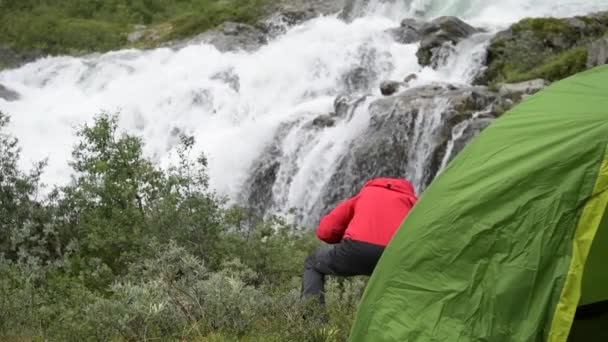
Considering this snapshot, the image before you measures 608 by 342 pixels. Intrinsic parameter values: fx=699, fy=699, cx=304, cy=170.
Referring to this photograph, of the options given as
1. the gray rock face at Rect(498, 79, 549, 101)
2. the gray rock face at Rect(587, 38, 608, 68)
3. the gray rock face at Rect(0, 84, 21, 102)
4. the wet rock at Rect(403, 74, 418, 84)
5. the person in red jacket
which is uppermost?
the person in red jacket

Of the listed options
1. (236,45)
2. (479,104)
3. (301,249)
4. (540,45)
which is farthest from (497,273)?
(236,45)

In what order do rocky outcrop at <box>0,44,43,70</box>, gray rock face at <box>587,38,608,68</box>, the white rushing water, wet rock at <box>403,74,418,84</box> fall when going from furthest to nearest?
rocky outcrop at <box>0,44,43,70</box> → wet rock at <box>403,74,418,84</box> → the white rushing water → gray rock face at <box>587,38,608,68</box>

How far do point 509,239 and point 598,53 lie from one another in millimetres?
12275

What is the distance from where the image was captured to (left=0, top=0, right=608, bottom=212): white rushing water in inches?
663

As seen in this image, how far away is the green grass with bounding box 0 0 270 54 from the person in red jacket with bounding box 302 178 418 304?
90.3 ft

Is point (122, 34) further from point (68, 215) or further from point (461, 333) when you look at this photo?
point (461, 333)

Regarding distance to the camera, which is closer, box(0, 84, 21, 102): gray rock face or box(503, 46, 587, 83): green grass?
box(503, 46, 587, 83): green grass

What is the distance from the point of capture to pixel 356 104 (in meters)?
16.1

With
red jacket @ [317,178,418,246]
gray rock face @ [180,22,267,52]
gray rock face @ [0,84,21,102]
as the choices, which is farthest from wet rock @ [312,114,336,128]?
gray rock face @ [0,84,21,102]

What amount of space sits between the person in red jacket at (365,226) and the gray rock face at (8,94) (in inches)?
929

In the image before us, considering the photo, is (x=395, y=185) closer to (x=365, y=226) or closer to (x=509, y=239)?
(x=365, y=226)

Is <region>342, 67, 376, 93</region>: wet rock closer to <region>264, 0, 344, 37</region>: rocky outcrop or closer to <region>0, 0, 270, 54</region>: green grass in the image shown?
<region>264, 0, 344, 37</region>: rocky outcrop

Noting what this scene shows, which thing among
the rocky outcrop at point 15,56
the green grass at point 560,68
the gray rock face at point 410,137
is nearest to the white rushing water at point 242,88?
the gray rock face at point 410,137

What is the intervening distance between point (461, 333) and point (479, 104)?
37.2 feet
